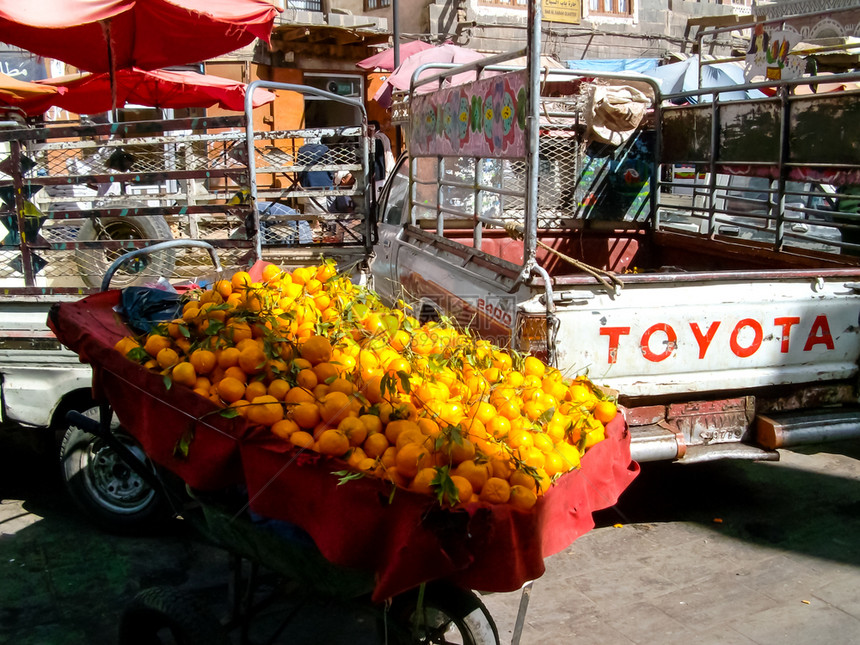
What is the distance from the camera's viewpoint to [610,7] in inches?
693

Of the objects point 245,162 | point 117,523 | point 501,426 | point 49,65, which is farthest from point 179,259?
point 49,65

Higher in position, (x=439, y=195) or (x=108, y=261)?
(x=439, y=195)

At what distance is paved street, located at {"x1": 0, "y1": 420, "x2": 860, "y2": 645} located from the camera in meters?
3.34

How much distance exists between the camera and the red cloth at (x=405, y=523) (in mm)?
1974

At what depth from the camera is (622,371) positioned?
3.77 meters

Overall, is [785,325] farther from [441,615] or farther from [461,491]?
[461,491]

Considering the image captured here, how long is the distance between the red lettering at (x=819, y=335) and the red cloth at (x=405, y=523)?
2.34 m

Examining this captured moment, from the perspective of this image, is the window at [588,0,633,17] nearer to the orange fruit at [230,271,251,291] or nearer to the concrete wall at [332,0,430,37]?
the concrete wall at [332,0,430,37]

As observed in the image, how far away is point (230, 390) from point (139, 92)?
329 inches

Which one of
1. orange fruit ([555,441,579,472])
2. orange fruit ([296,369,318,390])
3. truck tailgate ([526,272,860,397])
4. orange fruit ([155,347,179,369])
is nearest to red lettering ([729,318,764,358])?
truck tailgate ([526,272,860,397])

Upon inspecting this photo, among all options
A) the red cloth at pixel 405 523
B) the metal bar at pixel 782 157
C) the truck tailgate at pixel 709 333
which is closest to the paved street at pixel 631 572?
the truck tailgate at pixel 709 333

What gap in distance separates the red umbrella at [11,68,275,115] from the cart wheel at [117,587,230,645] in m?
7.29

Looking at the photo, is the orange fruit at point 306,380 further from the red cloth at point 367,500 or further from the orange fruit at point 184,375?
the orange fruit at point 184,375

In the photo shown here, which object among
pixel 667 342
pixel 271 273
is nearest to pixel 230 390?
pixel 271 273
